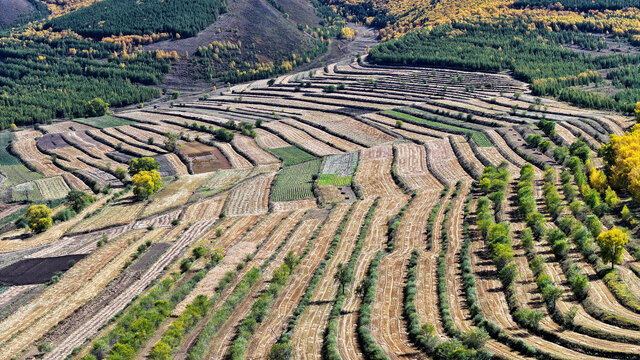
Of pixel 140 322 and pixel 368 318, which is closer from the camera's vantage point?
pixel 368 318

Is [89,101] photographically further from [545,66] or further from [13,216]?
[545,66]

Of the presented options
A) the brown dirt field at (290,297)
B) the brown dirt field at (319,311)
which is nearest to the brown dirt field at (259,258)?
the brown dirt field at (290,297)

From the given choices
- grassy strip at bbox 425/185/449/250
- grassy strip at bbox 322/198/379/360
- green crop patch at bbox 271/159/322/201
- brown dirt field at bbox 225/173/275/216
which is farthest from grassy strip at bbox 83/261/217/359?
green crop patch at bbox 271/159/322/201

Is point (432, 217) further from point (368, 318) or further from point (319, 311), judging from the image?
point (368, 318)

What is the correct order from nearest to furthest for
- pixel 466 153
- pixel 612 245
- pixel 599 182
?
1. pixel 612 245
2. pixel 599 182
3. pixel 466 153

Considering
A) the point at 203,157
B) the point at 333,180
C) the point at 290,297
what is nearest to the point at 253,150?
the point at 203,157

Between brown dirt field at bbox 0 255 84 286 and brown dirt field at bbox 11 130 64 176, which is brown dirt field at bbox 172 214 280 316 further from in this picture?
brown dirt field at bbox 11 130 64 176

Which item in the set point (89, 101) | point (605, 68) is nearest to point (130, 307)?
point (89, 101)
